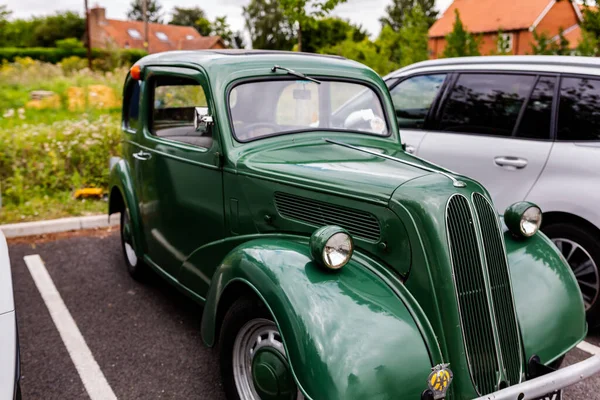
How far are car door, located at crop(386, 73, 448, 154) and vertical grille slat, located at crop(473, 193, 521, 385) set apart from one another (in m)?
2.29

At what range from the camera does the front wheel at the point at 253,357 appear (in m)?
2.50

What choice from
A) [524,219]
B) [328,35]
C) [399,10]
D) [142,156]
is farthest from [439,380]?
[399,10]

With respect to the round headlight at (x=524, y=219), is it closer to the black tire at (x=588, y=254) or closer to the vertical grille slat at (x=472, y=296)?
the vertical grille slat at (x=472, y=296)

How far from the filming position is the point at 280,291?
2428mm

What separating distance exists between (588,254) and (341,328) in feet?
8.30

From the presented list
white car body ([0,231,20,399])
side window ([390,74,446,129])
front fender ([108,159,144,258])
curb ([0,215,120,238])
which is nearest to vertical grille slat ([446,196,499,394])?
white car body ([0,231,20,399])

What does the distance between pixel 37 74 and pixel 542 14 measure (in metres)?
34.2

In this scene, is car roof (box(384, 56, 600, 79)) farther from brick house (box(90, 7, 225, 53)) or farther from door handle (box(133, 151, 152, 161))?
brick house (box(90, 7, 225, 53))

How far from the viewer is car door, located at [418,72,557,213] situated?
4285 mm

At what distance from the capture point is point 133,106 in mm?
4688

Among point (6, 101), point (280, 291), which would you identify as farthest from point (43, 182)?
point (6, 101)

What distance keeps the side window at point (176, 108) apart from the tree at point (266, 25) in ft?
162

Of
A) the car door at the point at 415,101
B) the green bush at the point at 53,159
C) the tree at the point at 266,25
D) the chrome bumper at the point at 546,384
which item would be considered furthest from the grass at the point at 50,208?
the tree at the point at 266,25

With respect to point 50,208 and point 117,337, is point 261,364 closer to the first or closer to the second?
point 117,337
